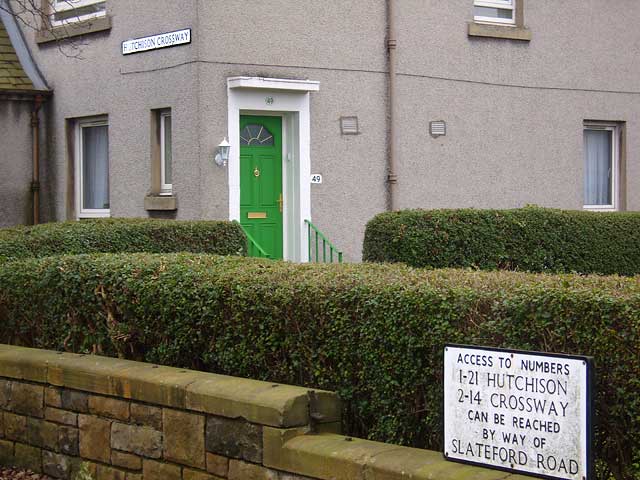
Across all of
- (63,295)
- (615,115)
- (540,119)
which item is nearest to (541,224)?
(540,119)

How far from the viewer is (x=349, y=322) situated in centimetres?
565

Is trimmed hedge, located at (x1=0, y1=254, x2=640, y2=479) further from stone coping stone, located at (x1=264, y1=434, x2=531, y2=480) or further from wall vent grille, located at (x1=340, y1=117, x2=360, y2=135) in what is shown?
wall vent grille, located at (x1=340, y1=117, x2=360, y2=135)

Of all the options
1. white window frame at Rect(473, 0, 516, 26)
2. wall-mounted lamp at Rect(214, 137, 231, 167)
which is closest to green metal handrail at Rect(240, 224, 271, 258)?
wall-mounted lamp at Rect(214, 137, 231, 167)

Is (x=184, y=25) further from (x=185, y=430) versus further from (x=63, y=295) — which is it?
(x=185, y=430)

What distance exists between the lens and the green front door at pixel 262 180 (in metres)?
14.7

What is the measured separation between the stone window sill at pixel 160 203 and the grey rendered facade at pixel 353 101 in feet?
0.09

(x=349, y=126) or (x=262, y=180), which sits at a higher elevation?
(x=349, y=126)

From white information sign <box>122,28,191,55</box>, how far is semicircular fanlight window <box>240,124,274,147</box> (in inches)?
57.6

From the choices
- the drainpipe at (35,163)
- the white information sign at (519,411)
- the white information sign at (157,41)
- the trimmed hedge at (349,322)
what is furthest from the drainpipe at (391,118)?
the white information sign at (519,411)

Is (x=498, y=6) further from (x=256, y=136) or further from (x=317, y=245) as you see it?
(x=317, y=245)

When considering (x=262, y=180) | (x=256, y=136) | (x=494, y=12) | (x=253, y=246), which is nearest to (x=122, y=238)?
(x=253, y=246)

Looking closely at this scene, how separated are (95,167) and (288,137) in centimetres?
344

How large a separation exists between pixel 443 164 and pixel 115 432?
10.4 m

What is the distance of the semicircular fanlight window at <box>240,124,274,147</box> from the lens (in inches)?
579
